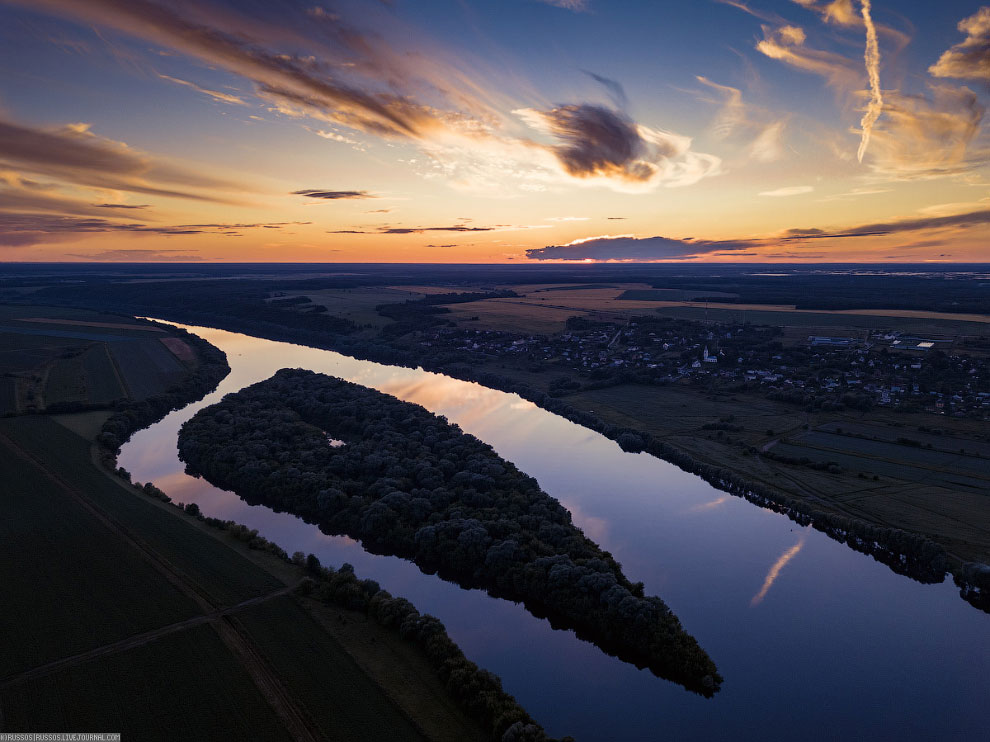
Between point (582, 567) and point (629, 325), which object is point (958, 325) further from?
point (582, 567)

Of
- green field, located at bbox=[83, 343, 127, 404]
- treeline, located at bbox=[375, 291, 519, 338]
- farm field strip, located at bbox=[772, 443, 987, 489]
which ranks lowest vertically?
farm field strip, located at bbox=[772, 443, 987, 489]

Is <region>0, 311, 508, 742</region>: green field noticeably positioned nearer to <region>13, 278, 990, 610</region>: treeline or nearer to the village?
<region>13, 278, 990, 610</region>: treeline

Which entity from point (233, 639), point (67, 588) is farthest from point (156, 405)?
point (233, 639)

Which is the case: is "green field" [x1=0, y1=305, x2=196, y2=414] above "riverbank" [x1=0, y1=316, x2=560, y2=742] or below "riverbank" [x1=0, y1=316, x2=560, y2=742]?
above

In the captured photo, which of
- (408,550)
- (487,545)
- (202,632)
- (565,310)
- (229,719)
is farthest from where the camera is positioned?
(565,310)

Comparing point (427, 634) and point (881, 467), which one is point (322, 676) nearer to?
point (427, 634)

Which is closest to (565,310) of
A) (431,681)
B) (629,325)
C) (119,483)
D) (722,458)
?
(629,325)

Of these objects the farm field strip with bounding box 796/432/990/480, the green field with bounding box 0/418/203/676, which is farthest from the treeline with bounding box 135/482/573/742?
the farm field strip with bounding box 796/432/990/480
